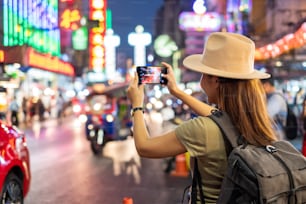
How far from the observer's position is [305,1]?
6.43m

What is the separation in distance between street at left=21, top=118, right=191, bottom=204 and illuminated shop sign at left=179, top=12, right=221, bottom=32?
2131mm

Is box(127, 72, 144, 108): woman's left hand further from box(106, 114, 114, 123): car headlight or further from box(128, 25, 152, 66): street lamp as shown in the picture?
box(106, 114, 114, 123): car headlight

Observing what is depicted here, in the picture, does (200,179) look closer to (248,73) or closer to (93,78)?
(248,73)

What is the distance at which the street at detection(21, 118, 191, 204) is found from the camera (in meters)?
5.42

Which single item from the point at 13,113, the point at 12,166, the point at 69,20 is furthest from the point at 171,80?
the point at 13,113

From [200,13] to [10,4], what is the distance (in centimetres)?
251

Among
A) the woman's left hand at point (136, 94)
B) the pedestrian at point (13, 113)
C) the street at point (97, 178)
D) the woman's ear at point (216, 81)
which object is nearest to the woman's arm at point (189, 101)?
the woman's left hand at point (136, 94)

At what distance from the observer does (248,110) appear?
174cm

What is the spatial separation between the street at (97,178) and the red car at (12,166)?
61cm

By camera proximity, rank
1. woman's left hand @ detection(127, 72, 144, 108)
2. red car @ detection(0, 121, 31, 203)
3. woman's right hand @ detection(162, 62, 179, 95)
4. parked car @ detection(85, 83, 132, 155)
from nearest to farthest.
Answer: woman's left hand @ detection(127, 72, 144, 108), woman's right hand @ detection(162, 62, 179, 95), red car @ detection(0, 121, 31, 203), parked car @ detection(85, 83, 132, 155)

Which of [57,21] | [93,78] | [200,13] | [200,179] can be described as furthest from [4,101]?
[200,179]

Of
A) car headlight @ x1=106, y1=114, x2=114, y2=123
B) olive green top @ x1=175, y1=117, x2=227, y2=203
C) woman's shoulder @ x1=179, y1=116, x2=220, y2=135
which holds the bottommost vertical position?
car headlight @ x1=106, y1=114, x2=114, y2=123

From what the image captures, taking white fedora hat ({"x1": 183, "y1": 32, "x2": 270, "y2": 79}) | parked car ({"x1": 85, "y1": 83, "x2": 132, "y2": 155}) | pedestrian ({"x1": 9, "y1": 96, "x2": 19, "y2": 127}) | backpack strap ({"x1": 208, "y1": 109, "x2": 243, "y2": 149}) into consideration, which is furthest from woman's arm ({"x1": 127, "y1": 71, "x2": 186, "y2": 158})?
pedestrian ({"x1": 9, "y1": 96, "x2": 19, "y2": 127})

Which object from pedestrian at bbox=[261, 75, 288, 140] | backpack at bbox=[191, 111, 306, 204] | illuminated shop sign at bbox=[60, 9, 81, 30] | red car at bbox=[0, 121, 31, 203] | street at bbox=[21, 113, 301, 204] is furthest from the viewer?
illuminated shop sign at bbox=[60, 9, 81, 30]
